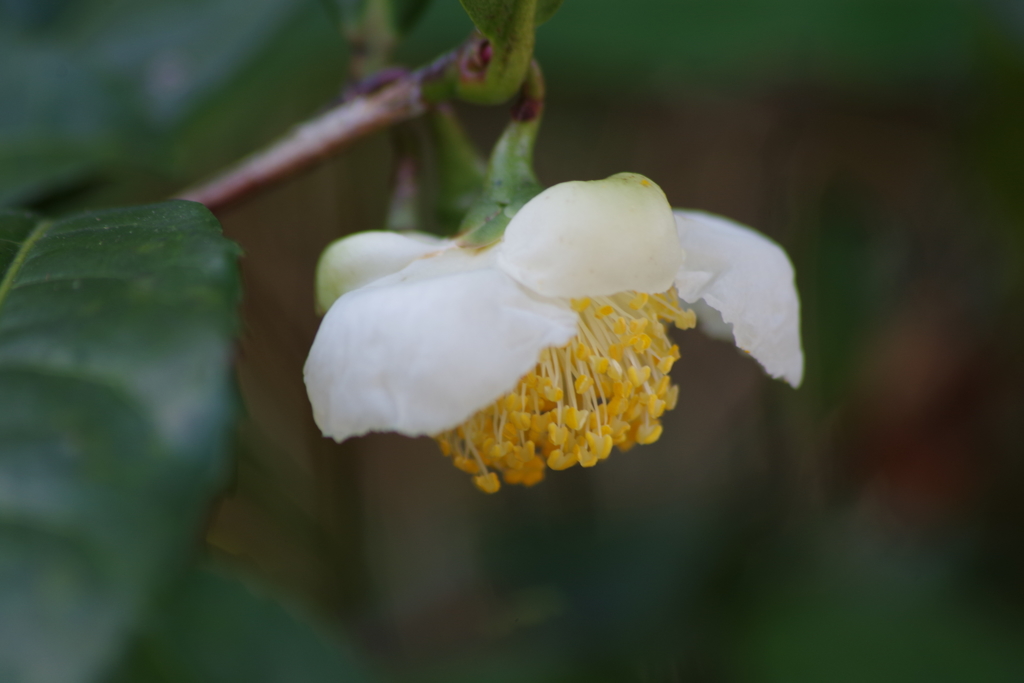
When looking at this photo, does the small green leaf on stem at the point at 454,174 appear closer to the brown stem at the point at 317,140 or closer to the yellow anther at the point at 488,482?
the brown stem at the point at 317,140

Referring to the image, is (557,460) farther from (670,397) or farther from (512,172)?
(512,172)

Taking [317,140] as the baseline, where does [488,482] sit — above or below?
below

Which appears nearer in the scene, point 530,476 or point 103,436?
point 103,436

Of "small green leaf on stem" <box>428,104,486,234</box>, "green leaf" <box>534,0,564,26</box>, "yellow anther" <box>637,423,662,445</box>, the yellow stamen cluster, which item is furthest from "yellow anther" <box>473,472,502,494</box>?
"green leaf" <box>534,0,564,26</box>

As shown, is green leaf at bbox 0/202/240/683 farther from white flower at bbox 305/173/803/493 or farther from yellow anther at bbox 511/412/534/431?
yellow anther at bbox 511/412/534/431

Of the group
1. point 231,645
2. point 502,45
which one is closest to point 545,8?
point 502,45

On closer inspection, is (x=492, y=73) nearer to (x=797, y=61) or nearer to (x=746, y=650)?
(x=746, y=650)

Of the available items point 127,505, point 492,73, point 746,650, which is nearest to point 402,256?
point 492,73
